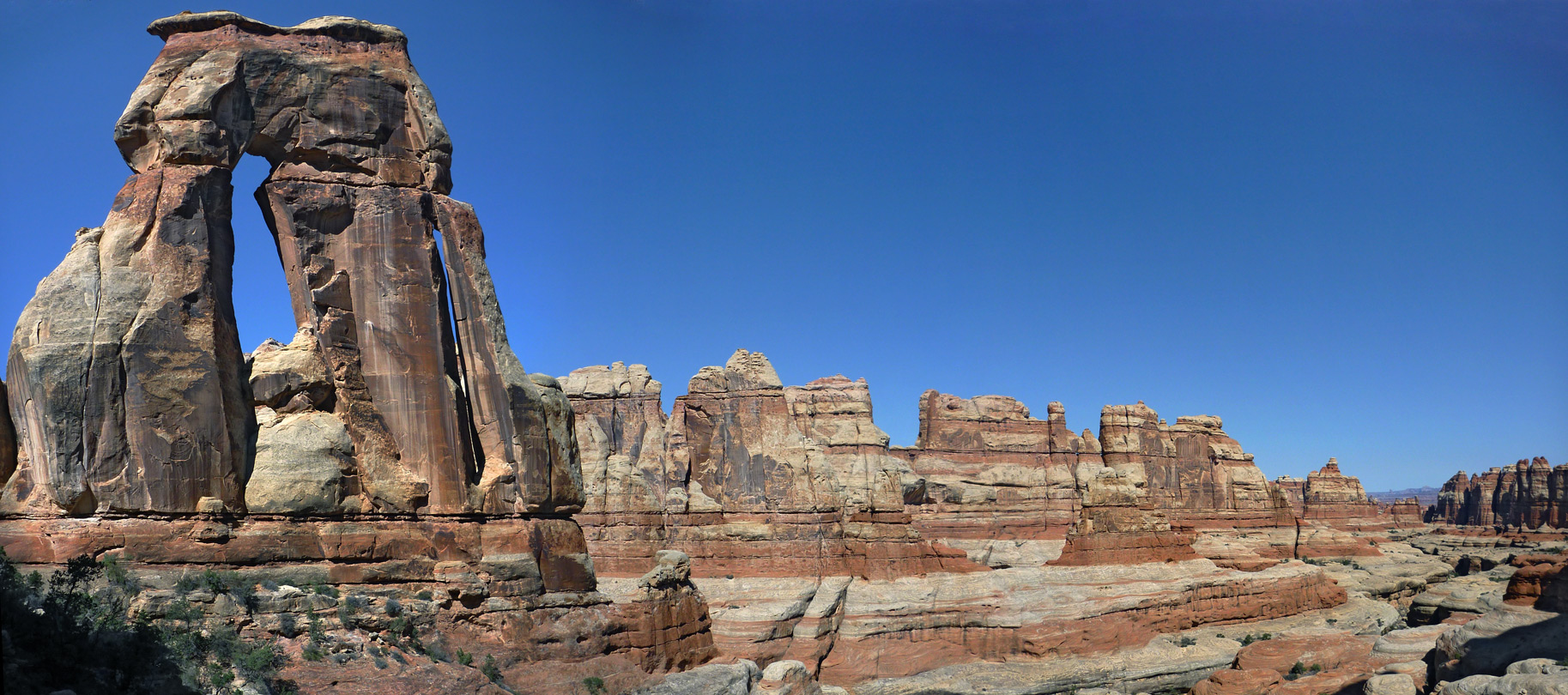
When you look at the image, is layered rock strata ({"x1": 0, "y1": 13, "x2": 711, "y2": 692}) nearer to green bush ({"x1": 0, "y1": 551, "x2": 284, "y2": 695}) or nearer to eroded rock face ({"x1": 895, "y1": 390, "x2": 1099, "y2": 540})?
green bush ({"x1": 0, "y1": 551, "x2": 284, "y2": 695})

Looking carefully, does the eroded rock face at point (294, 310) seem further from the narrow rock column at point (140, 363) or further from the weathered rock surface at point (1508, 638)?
the weathered rock surface at point (1508, 638)

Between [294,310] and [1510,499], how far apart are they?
143 meters

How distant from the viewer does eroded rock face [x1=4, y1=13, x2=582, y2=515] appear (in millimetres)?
16625

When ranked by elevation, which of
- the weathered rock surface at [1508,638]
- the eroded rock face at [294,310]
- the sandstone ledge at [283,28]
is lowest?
the weathered rock surface at [1508,638]

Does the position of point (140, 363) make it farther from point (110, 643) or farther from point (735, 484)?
point (735, 484)

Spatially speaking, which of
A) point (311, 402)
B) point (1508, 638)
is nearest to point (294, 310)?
point (311, 402)

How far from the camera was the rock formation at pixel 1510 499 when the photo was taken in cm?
11244

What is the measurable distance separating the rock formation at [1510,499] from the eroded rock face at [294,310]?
123747 mm

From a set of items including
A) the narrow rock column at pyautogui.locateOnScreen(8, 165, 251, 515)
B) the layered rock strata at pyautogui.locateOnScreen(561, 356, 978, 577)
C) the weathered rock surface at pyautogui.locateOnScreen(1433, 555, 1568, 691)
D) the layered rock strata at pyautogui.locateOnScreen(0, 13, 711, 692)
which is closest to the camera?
the narrow rock column at pyautogui.locateOnScreen(8, 165, 251, 515)

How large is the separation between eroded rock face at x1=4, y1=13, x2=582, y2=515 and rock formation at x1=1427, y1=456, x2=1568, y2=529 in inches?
4872

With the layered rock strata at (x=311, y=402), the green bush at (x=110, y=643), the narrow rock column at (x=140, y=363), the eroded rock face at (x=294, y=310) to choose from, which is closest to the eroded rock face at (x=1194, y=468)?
the layered rock strata at (x=311, y=402)

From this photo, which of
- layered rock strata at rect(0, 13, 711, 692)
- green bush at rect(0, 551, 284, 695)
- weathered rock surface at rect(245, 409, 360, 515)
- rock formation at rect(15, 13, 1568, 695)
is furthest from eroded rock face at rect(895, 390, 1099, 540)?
green bush at rect(0, 551, 284, 695)

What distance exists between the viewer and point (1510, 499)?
12588 centimetres

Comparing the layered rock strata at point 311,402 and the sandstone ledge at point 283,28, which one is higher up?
the sandstone ledge at point 283,28
